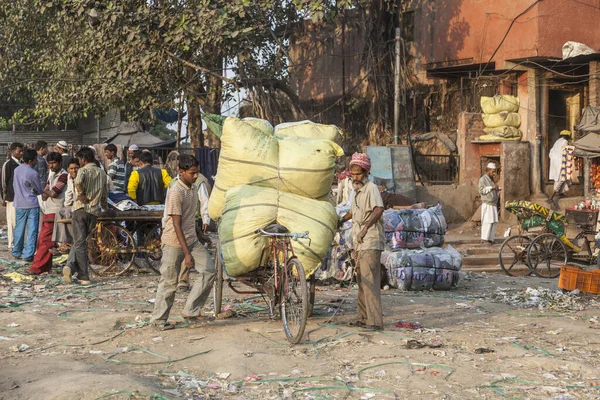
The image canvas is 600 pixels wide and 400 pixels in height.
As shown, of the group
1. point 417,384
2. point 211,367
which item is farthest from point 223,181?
point 417,384

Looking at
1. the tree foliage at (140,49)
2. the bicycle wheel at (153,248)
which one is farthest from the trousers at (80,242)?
the tree foliage at (140,49)

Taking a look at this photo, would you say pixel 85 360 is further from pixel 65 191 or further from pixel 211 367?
pixel 65 191

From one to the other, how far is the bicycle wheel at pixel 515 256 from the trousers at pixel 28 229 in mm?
7230

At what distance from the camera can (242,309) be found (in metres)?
8.78

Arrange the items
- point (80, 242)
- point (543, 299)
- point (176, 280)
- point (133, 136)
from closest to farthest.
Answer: point (176, 280) < point (543, 299) < point (80, 242) < point (133, 136)

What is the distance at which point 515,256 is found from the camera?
13.7 meters

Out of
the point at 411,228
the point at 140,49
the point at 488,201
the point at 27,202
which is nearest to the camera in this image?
the point at 411,228

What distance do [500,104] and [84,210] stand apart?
40.6ft

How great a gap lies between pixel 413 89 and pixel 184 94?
7740 millimetres

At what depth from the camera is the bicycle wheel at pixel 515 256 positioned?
44.8 feet

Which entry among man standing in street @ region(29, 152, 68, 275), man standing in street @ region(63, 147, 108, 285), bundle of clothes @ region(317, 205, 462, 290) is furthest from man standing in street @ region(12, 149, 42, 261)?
bundle of clothes @ region(317, 205, 462, 290)

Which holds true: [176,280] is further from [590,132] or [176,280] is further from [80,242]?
[590,132]

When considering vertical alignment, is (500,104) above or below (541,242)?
above

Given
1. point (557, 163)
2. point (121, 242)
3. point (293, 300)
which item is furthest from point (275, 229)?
point (557, 163)
